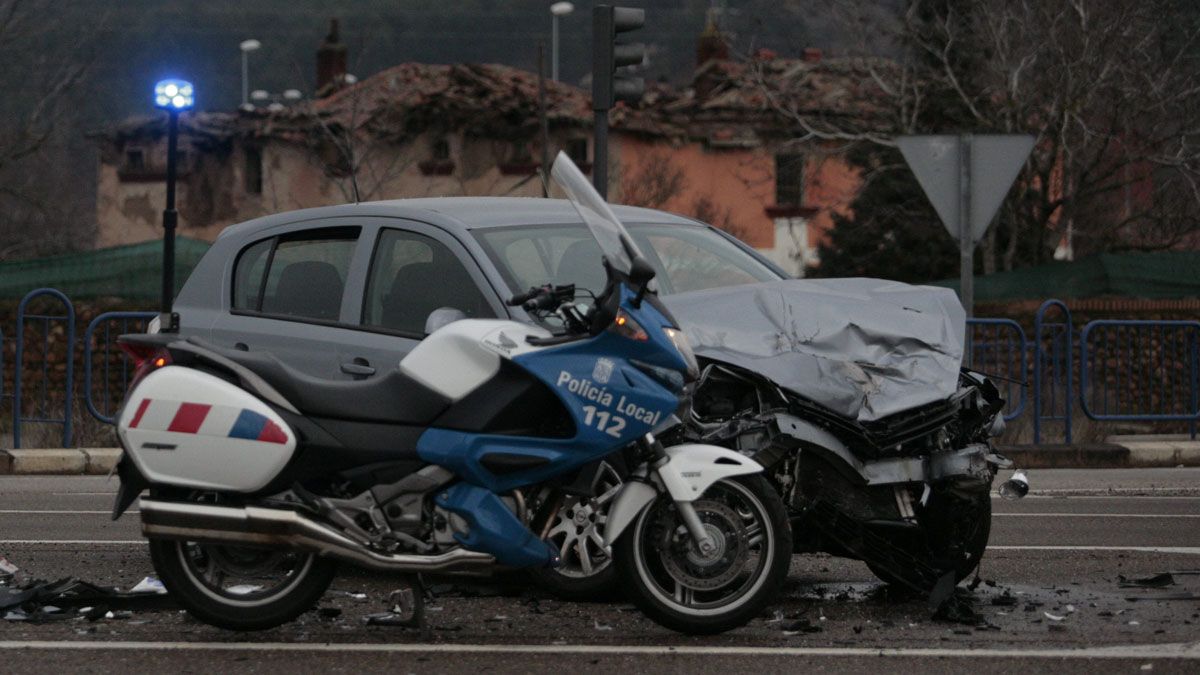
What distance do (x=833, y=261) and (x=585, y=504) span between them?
117 ft

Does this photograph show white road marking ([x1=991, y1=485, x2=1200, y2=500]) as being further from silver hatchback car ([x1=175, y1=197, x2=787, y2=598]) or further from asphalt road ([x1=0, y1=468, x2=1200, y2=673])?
silver hatchback car ([x1=175, y1=197, x2=787, y2=598])

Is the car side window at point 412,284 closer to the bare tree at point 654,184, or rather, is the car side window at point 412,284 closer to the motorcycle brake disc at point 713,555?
the motorcycle brake disc at point 713,555

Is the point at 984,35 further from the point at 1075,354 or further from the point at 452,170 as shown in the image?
the point at 452,170

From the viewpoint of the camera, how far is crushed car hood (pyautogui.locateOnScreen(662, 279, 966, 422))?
7637 millimetres

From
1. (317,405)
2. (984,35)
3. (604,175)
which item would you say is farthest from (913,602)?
(984,35)

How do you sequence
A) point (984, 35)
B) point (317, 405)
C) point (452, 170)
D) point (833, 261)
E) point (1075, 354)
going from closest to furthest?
point (317, 405) → point (1075, 354) → point (984, 35) → point (833, 261) → point (452, 170)

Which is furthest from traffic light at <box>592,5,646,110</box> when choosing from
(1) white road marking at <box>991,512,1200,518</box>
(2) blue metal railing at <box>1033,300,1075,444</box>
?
(1) white road marking at <box>991,512,1200,518</box>

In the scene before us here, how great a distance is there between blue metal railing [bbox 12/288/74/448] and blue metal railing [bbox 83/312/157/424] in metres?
0.14

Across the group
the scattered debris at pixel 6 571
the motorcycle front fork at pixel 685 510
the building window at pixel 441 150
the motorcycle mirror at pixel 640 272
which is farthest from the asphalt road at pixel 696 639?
the building window at pixel 441 150

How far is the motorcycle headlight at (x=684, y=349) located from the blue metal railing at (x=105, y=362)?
930 centimetres

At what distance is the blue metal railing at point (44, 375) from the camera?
15945 mm

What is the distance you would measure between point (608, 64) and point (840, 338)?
7.74 metres

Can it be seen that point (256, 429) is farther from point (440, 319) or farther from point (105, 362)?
point (105, 362)

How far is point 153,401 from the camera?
7.11 meters
